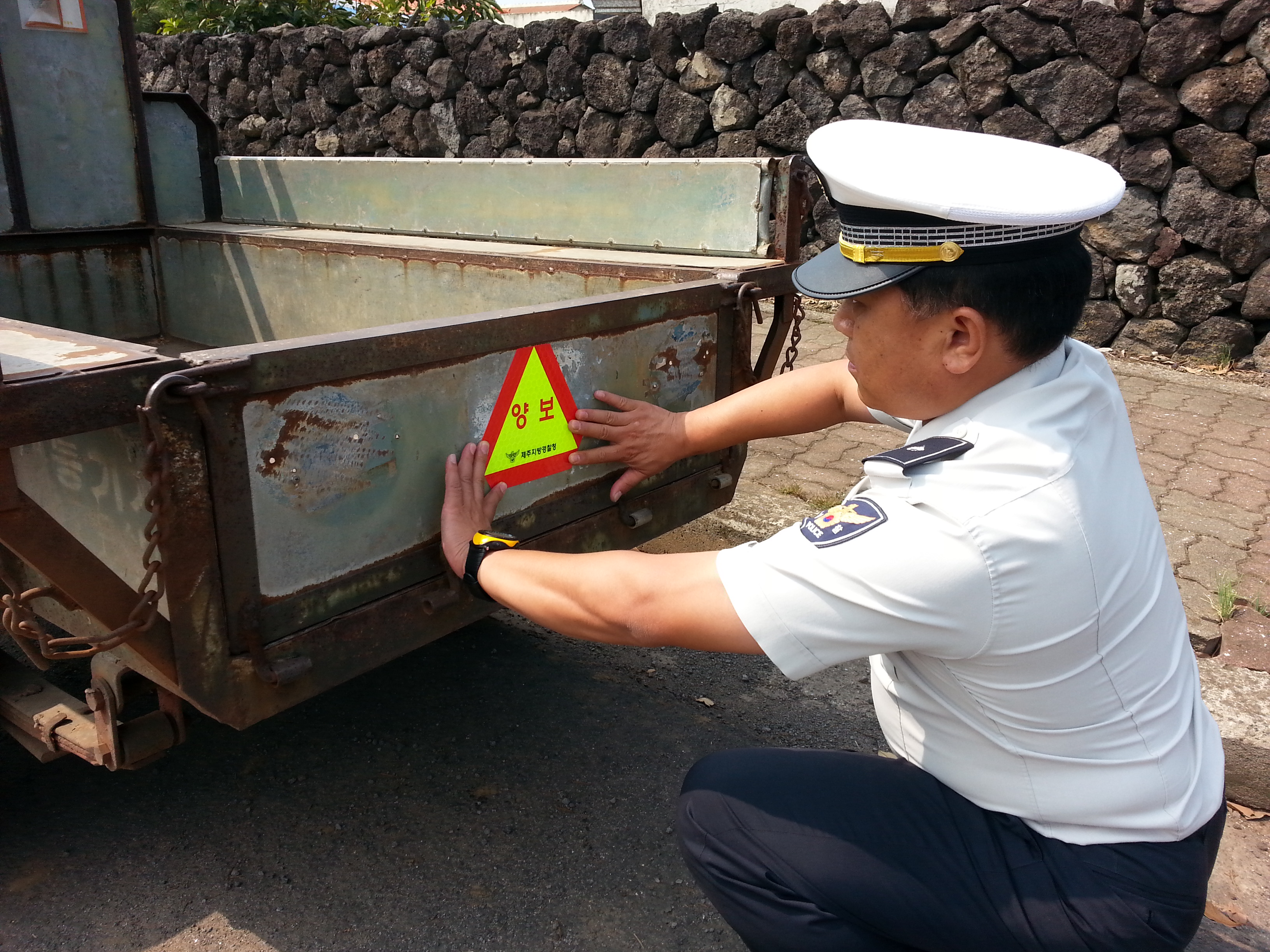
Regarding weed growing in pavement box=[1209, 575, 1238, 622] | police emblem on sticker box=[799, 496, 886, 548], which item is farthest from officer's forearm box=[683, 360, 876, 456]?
weed growing in pavement box=[1209, 575, 1238, 622]

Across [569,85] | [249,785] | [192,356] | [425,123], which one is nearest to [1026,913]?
[192,356]

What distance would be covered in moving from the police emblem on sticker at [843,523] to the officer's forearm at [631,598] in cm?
15

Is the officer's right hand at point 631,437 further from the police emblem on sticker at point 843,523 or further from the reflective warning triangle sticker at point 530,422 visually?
the police emblem on sticker at point 843,523

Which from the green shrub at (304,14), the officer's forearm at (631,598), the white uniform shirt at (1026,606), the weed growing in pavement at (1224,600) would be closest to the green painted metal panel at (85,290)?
the officer's forearm at (631,598)

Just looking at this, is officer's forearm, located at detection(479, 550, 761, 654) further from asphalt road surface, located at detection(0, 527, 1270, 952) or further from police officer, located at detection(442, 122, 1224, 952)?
asphalt road surface, located at detection(0, 527, 1270, 952)

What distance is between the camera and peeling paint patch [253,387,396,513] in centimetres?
159

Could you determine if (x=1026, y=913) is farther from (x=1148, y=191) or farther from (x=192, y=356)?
(x=1148, y=191)

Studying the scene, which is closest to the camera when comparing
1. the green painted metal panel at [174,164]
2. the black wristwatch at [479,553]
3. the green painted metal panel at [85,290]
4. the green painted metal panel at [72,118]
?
the black wristwatch at [479,553]

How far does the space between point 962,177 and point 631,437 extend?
0.97m

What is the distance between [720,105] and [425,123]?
2.83m

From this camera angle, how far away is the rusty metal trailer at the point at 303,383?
147cm

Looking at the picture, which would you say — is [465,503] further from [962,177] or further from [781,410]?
[962,177]

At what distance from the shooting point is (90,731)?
1.79 metres

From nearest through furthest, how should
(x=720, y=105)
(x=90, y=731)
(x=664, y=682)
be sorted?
(x=90, y=731), (x=664, y=682), (x=720, y=105)
